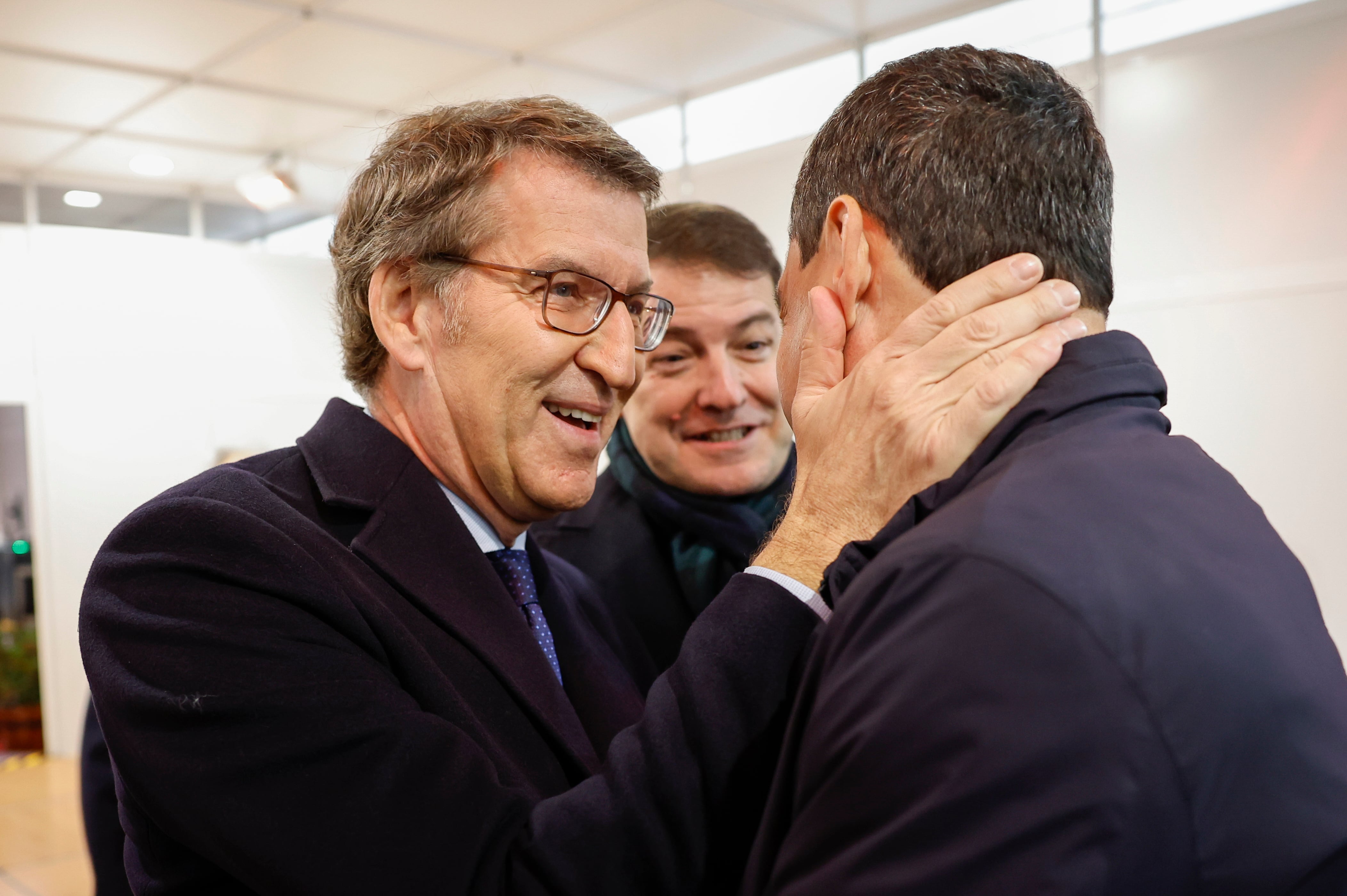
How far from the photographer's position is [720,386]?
84.7 inches

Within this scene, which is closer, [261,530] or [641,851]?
[641,851]

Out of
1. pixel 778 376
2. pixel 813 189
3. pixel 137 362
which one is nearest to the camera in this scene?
pixel 813 189

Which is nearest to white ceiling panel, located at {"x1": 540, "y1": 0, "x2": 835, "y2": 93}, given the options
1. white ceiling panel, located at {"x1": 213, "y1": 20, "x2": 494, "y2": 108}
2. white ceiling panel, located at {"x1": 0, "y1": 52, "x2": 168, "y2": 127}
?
white ceiling panel, located at {"x1": 213, "y1": 20, "x2": 494, "y2": 108}

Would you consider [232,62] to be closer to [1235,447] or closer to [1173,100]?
[1173,100]

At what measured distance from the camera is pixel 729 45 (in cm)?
486

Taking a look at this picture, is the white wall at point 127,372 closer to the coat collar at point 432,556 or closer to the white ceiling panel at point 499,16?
the white ceiling panel at point 499,16

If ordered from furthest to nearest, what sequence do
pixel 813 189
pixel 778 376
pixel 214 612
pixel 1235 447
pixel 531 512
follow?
pixel 1235 447 → pixel 531 512 → pixel 778 376 → pixel 813 189 → pixel 214 612

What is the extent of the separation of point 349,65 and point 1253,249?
3718 millimetres

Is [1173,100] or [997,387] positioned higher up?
[1173,100]

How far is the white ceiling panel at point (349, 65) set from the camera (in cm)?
453

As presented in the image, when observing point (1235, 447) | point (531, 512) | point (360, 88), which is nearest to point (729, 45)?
point (360, 88)

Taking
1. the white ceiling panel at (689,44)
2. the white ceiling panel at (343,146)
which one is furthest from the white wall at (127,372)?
the white ceiling panel at (689,44)

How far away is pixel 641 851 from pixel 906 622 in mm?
407

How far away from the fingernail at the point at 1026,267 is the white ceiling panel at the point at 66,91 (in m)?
4.87
